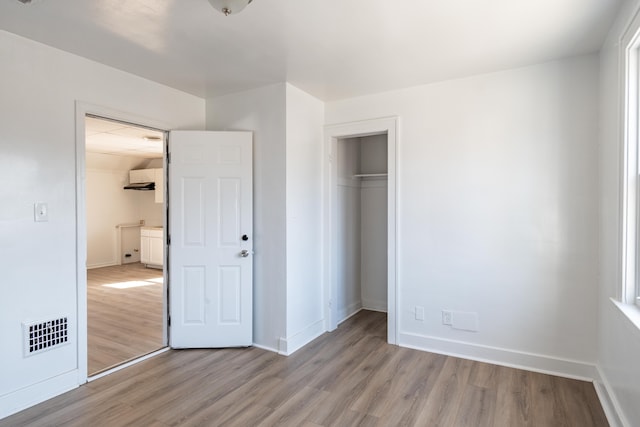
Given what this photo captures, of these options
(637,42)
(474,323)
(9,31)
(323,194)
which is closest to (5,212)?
(9,31)

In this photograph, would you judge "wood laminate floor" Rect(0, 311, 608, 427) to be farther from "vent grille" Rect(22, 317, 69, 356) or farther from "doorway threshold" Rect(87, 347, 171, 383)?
"vent grille" Rect(22, 317, 69, 356)

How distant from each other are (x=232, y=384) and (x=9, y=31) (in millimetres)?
2882

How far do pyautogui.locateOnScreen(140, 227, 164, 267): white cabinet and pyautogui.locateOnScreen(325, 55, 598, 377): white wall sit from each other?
5659 millimetres

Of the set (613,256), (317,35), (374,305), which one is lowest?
(374,305)

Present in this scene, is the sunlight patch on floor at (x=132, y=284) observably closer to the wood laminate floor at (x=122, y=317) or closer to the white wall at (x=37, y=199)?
the wood laminate floor at (x=122, y=317)

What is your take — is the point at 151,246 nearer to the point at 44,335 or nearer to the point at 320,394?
the point at 44,335

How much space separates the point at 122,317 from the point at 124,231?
170 inches

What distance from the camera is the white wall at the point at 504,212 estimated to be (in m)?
2.68

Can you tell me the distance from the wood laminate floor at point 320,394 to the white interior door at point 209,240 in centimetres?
25

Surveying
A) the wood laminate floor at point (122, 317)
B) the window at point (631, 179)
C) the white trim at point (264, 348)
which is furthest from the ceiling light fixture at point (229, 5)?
the wood laminate floor at point (122, 317)

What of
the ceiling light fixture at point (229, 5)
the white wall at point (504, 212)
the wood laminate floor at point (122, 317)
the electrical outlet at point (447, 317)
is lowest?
the wood laminate floor at point (122, 317)

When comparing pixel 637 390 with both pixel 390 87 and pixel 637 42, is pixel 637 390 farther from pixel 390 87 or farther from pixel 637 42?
pixel 390 87

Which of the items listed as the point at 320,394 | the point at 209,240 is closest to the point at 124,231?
the point at 209,240

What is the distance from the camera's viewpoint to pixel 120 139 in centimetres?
569
